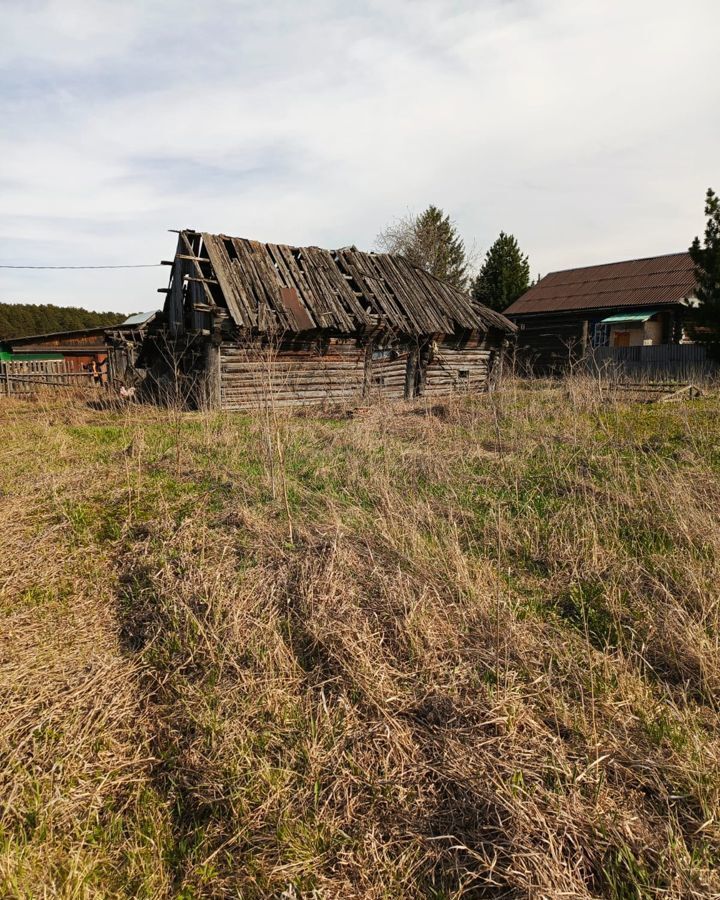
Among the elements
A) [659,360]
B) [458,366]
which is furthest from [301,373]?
[659,360]

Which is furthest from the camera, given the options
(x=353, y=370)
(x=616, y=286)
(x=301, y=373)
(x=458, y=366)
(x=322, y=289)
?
(x=616, y=286)

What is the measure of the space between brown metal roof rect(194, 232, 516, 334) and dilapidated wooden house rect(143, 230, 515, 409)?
34mm

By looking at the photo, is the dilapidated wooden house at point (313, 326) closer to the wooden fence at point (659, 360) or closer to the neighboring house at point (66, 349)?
the wooden fence at point (659, 360)

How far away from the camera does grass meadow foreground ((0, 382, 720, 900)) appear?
2.15 m

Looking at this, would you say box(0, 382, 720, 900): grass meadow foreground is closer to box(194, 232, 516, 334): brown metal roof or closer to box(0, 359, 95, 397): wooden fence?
box(194, 232, 516, 334): brown metal roof

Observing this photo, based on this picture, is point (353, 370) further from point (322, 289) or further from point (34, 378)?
point (34, 378)

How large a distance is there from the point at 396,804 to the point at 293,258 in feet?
52.9

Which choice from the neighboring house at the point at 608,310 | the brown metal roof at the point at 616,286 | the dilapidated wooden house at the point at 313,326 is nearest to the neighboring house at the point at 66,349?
the dilapidated wooden house at the point at 313,326

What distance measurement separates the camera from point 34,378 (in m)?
22.6

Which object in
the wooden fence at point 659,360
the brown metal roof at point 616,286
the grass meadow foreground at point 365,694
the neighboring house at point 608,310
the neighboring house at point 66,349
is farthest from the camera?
the neighboring house at point 66,349

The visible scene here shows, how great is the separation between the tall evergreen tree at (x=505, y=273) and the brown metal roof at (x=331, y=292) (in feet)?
55.9

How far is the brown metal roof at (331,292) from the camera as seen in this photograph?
14.6 metres

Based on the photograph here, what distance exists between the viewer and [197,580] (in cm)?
405

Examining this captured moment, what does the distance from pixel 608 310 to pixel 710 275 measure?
339 inches
